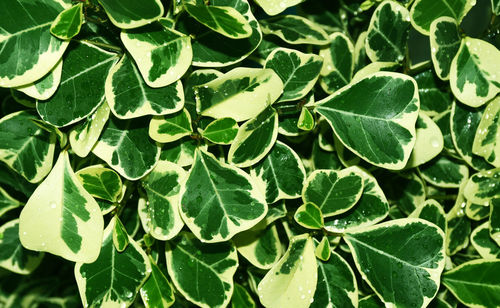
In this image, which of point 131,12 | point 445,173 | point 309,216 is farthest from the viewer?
point 445,173

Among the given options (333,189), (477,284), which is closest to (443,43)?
(333,189)

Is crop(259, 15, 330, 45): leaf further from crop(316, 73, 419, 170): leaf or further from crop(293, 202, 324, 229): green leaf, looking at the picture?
crop(293, 202, 324, 229): green leaf

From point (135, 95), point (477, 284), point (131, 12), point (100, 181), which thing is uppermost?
point (131, 12)

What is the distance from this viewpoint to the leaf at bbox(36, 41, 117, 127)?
0.69 m

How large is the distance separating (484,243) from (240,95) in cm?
46

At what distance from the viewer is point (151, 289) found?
0.77 metres

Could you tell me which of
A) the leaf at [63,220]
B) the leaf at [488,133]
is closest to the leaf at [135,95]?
the leaf at [63,220]

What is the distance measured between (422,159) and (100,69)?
0.47m

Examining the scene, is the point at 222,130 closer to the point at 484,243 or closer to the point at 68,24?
the point at 68,24

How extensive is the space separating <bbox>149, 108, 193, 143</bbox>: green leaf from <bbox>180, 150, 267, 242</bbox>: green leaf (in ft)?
0.13

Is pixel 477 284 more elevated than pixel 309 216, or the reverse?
pixel 309 216

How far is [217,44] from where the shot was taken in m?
0.72

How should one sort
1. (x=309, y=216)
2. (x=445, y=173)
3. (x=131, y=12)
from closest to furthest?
(x=131, y=12), (x=309, y=216), (x=445, y=173)

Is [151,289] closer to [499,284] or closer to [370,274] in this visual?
[370,274]
